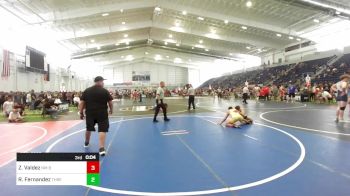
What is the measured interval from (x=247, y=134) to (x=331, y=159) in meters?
3.03

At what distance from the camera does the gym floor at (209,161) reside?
395 cm

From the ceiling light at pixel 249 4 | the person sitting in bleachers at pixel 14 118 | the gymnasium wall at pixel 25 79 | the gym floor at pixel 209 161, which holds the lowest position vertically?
the gym floor at pixel 209 161

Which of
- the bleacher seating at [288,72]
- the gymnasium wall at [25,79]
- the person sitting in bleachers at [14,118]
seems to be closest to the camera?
the person sitting in bleachers at [14,118]

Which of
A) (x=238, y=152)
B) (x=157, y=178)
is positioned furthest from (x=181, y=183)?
(x=238, y=152)

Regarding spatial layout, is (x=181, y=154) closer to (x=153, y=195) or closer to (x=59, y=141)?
(x=153, y=195)

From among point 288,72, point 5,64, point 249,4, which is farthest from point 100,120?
point 288,72

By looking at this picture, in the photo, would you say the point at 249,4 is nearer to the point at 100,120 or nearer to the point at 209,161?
the point at 100,120

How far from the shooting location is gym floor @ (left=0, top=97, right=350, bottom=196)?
3.95 m

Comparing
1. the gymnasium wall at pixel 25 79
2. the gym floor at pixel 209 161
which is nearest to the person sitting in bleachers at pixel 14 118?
the gym floor at pixel 209 161

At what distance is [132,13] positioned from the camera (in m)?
28.5

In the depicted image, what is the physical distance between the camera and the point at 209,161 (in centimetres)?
537
